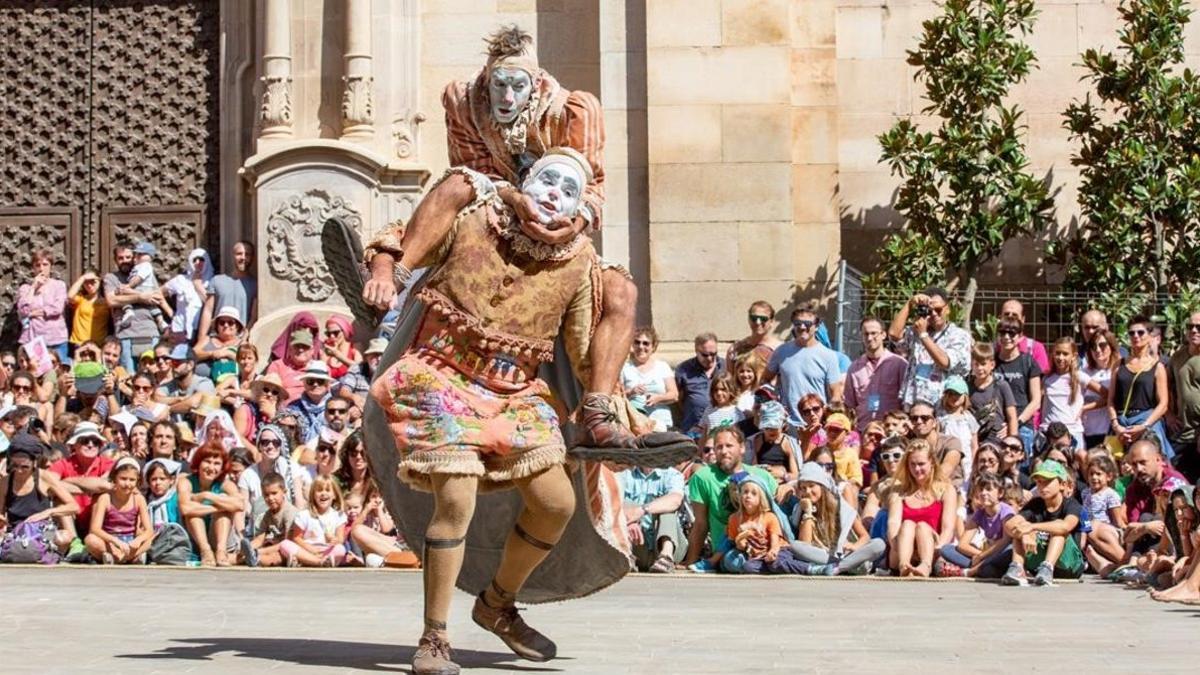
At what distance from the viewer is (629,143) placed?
18609 mm

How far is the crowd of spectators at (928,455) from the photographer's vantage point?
44.2ft

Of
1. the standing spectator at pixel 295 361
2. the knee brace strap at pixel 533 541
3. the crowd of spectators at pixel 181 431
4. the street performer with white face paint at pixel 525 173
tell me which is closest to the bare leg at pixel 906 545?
the crowd of spectators at pixel 181 431

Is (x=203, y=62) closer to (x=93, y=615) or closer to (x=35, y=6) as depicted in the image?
(x=35, y=6)

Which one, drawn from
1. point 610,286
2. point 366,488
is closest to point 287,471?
point 366,488

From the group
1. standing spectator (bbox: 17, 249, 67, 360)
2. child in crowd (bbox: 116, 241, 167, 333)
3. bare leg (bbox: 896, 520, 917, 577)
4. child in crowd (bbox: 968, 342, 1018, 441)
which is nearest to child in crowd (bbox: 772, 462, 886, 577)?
bare leg (bbox: 896, 520, 917, 577)

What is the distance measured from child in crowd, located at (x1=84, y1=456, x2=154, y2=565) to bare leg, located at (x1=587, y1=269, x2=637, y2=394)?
661 centimetres

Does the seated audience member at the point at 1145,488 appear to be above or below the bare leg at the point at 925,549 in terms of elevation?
above

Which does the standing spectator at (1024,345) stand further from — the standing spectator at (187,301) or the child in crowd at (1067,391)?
the standing spectator at (187,301)

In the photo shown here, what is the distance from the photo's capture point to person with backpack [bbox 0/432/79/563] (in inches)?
574

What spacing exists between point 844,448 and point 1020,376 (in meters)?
1.57

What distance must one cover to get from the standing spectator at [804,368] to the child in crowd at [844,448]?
2.15ft

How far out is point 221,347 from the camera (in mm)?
17578

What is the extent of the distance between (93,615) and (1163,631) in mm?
4689

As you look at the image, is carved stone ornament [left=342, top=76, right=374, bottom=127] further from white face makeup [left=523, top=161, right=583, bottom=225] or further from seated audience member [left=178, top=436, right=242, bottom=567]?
white face makeup [left=523, top=161, right=583, bottom=225]
